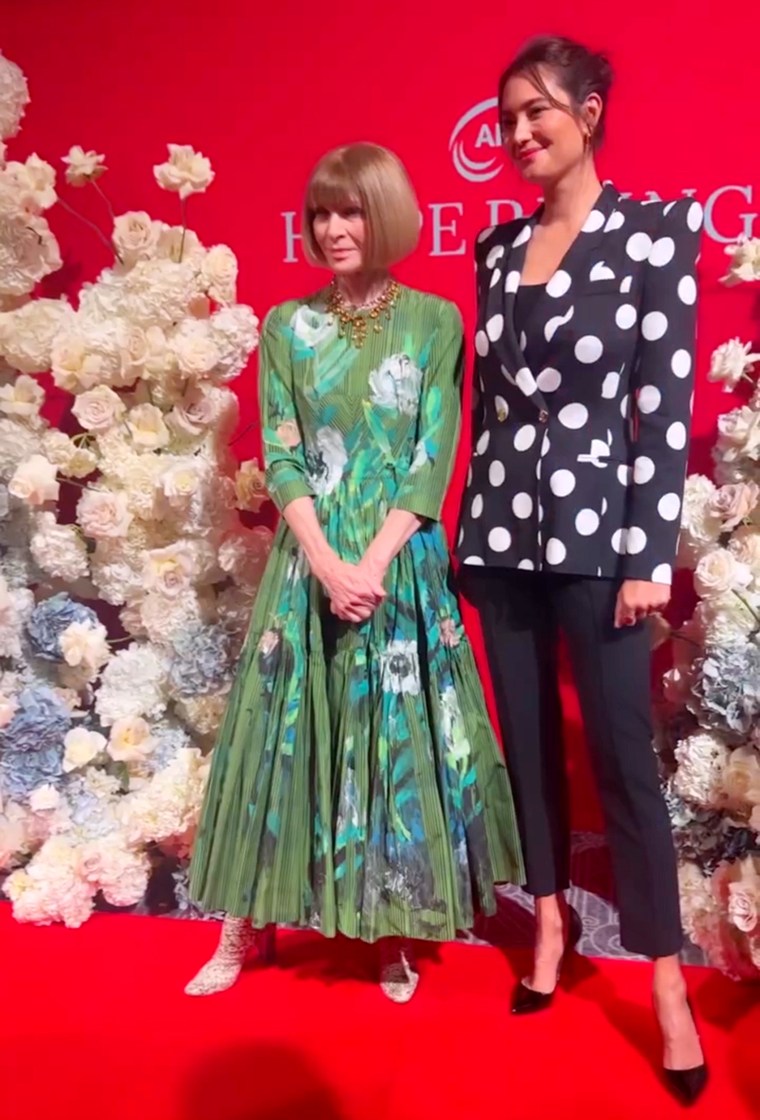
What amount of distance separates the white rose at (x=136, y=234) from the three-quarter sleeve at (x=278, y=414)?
1.73 ft

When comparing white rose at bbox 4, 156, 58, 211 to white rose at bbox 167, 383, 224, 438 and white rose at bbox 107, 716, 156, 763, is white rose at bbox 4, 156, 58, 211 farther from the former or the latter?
white rose at bbox 107, 716, 156, 763

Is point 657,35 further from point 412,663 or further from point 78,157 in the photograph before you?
point 412,663

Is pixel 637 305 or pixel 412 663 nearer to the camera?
pixel 637 305

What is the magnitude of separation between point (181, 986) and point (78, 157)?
6.04 ft

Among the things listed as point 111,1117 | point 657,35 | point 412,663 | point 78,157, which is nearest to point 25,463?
point 78,157

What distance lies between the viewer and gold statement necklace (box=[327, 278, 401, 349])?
1.79 m

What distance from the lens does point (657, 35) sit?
7.07 ft

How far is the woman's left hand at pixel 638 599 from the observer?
1565 millimetres

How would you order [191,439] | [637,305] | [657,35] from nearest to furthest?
1. [637,305]
2. [657,35]
3. [191,439]

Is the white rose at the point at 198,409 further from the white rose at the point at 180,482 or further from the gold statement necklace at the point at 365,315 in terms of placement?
the gold statement necklace at the point at 365,315

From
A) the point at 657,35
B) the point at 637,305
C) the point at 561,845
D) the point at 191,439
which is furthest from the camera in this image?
the point at 191,439

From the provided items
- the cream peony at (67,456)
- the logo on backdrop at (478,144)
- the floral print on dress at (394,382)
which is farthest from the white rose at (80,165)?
the floral print on dress at (394,382)

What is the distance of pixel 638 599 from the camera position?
1.57 m

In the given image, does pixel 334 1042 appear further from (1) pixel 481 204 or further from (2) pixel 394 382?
(1) pixel 481 204
